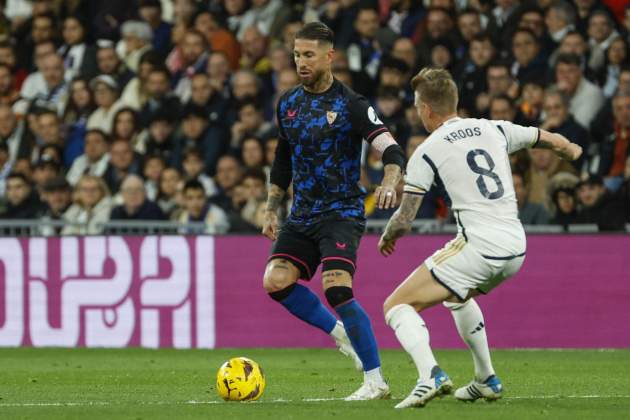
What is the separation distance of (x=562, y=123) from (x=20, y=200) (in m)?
6.52

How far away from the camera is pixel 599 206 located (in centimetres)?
1443

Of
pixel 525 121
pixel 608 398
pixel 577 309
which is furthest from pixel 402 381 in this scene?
pixel 525 121

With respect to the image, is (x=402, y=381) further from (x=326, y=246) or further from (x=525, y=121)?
(x=525, y=121)

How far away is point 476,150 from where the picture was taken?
324 inches

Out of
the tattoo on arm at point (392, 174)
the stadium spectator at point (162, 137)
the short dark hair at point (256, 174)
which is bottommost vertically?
the short dark hair at point (256, 174)

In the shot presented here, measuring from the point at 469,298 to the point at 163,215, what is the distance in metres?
8.15

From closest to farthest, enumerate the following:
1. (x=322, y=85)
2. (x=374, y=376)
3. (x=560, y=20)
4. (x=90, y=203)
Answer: (x=374, y=376), (x=322, y=85), (x=560, y=20), (x=90, y=203)

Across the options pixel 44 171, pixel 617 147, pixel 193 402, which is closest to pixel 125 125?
pixel 44 171

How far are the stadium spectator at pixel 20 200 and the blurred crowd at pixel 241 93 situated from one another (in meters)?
0.03

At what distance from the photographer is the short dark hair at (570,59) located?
15484mm

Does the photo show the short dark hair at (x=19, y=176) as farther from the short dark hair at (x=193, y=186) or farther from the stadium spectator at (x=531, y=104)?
the stadium spectator at (x=531, y=104)

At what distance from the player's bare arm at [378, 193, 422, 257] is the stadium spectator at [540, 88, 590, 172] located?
7196mm

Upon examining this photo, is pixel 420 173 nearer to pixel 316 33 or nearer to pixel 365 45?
pixel 316 33

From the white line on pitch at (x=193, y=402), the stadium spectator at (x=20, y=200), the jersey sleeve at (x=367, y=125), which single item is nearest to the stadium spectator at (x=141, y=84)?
the stadium spectator at (x=20, y=200)
